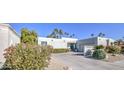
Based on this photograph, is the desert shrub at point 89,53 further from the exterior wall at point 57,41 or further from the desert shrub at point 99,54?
the exterior wall at point 57,41

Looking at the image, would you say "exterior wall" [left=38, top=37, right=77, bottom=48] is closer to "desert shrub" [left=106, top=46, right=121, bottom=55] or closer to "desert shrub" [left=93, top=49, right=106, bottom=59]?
"desert shrub" [left=93, top=49, right=106, bottom=59]

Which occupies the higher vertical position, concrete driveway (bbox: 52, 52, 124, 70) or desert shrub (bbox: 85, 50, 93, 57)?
desert shrub (bbox: 85, 50, 93, 57)

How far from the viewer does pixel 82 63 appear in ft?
20.8

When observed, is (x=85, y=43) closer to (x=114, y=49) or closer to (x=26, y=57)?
(x=114, y=49)

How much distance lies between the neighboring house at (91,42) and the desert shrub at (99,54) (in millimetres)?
186

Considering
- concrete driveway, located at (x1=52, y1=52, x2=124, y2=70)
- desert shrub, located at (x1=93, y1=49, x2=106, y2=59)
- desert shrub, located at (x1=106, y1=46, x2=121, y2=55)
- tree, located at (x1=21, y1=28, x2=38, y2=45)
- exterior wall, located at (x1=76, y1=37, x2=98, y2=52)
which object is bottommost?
concrete driveway, located at (x1=52, y1=52, x2=124, y2=70)

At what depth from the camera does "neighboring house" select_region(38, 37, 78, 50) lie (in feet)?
20.9

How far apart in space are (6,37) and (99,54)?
2.73 meters

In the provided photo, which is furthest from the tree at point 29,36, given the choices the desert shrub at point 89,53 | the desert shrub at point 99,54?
the desert shrub at point 99,54

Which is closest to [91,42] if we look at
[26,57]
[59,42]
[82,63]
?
[82,63]

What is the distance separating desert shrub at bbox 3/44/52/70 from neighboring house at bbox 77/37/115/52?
43.1 inches

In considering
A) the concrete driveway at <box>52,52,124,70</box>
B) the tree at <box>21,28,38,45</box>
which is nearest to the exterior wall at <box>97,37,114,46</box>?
the concrete driveway at <box>52,52,124,70</box>
